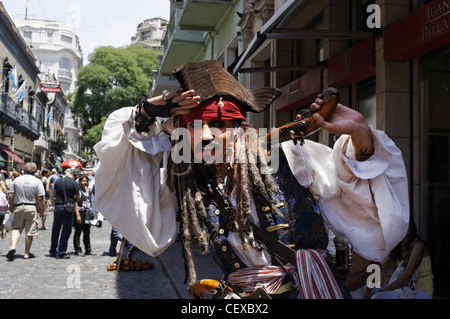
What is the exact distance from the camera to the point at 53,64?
56875 millimetres

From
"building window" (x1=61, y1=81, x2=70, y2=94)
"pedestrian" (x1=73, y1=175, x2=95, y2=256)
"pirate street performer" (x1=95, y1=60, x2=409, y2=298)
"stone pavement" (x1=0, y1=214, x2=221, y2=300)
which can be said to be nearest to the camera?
"pirate street performer" (x1=95, y1=60, x2=409, y2=298)

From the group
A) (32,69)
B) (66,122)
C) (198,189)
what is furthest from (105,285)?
(66,122)

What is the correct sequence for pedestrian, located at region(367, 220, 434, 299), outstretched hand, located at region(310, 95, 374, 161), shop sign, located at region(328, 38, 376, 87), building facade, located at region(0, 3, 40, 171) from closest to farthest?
outstretched hand, located at region(310, 95, 374, 161) < pedestrian, located at region(367, 220, 434, 299) < shop sign, located at region(328, 38, 376, 87) < building facade, located at region(0, 3, 40, 171)

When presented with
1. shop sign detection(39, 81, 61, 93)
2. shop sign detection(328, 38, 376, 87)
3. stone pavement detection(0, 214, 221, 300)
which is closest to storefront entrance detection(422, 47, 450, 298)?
shop sign detection(328, 38, 376, 87)

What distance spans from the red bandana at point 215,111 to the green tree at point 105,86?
33475 millimetres

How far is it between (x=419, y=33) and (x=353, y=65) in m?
1.55

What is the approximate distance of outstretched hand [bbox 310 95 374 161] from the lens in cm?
181

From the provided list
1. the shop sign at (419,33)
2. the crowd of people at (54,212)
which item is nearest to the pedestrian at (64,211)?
the crowd of people at (54,212)

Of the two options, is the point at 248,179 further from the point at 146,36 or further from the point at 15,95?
the point at 146,36

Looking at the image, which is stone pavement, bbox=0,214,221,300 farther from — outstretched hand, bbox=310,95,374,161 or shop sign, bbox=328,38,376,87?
shop sign, bbox=328,38,376,87

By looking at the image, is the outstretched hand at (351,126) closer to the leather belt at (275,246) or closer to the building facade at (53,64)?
the leather belt at (275,246)

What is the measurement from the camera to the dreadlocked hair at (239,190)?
1.99 meters

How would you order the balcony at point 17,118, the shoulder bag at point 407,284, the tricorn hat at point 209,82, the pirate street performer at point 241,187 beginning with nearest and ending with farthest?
1. the pirate street performer at point 241,187
2. the tricorn hat at point 209,82
3. the shoulder bag at point 407,284
4. the balcony at point 17,118

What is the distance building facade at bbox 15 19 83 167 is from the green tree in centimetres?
361
